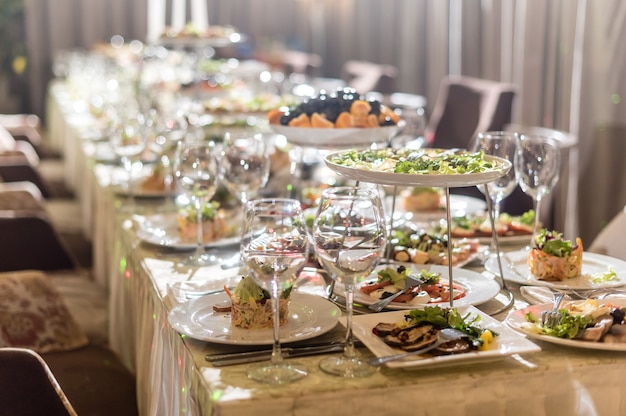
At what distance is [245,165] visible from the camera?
194 centimetres

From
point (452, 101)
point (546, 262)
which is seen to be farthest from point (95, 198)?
point (546, 262)

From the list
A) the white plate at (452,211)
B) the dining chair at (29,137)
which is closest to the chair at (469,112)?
the white plate at (452,211)

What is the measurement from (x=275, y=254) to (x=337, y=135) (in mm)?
787

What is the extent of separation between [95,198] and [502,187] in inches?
67.9

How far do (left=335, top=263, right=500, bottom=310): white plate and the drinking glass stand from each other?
414 mm

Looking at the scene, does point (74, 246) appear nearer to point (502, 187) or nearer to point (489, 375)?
point (502, 187)

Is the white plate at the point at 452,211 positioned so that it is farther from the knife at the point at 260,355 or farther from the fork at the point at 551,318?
the knife at the point at 260,355

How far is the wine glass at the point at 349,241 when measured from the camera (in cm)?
118

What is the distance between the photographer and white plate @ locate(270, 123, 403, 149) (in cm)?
192

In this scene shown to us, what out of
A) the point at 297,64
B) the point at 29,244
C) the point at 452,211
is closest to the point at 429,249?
the point at 452,211

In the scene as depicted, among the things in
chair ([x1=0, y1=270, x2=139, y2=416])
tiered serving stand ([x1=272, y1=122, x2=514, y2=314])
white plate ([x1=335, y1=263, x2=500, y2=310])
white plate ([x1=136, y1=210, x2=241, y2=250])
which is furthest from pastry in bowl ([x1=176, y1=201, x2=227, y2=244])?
white plate ([x1=335, y1=263, x2=500, y2=310])

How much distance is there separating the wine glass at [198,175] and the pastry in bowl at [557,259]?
0.66m

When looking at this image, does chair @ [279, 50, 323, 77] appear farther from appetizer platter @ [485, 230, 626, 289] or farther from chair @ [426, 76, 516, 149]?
appetizer platter @ [485, 230, 626, 289]

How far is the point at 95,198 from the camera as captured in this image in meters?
3.12
